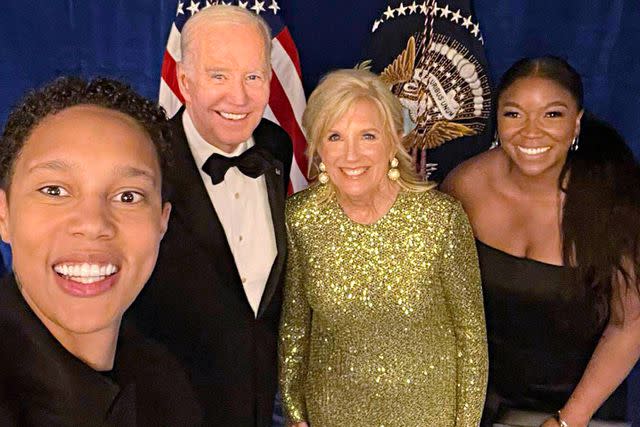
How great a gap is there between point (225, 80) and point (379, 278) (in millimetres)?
633

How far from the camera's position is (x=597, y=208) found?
2.00m

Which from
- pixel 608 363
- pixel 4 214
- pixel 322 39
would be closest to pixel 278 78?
pixel 322 39

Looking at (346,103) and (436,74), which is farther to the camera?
(436,74)

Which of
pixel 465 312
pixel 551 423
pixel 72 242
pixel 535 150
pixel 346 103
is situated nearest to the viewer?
pixel 72 242

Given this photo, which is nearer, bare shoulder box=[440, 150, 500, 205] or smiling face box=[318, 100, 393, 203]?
smiling face box=[318, 100, 393, 203]

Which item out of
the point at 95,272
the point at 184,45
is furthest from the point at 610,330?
the point at 95,272

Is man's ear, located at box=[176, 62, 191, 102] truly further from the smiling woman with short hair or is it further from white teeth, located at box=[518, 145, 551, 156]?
white teeth, located at box=[518, 145, 551, 156]

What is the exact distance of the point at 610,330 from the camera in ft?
6.81

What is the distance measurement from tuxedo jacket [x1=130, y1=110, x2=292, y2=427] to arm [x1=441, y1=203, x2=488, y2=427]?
1.45 ft

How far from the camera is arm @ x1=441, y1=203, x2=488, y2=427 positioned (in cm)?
186

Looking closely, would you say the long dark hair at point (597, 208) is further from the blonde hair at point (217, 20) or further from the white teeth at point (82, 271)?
the white teeth at point (82, 271)

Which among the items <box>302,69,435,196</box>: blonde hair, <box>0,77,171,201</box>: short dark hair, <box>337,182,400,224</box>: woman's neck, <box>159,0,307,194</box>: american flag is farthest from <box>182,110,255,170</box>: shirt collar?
<box>0,77,171,201</box>: short dark hair

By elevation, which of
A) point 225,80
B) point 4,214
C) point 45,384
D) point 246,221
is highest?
point 225,80

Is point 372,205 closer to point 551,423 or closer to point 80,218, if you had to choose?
point 551,423
